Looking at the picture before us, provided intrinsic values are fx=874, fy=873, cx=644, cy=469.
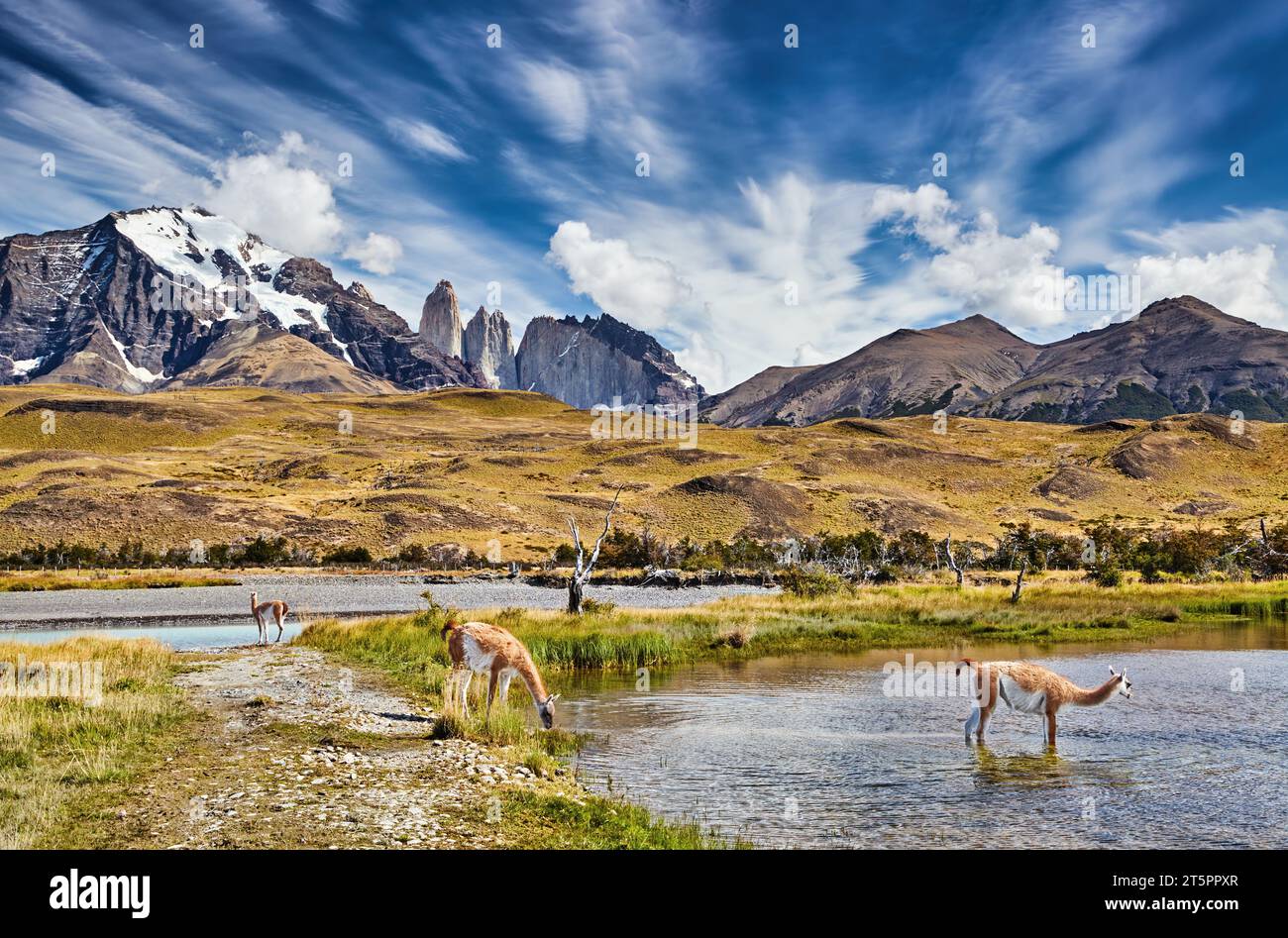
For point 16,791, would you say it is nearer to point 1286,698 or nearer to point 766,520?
point 1286,698

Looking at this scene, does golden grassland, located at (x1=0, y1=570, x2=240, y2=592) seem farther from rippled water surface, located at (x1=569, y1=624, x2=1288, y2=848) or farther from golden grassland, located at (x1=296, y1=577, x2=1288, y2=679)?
rippled water surface, located at (x1=569, y1=624, x2=1288, y2=848)

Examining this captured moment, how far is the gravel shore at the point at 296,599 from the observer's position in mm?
43844

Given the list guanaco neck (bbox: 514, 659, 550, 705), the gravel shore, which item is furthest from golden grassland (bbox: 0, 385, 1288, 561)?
guanaco neck (bbox: 514, 659, 550, 705)

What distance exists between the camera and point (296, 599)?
54031 mm

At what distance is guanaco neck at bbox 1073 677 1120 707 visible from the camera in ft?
55.0

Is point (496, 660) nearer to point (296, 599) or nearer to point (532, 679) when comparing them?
point (532, 679)

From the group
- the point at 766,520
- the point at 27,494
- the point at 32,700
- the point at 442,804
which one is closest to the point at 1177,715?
the point at 442,804

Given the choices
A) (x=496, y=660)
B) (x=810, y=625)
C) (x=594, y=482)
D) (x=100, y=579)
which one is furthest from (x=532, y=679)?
(x=594, y=482)

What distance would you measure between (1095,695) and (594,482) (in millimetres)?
114540

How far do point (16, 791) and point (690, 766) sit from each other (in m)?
9.54

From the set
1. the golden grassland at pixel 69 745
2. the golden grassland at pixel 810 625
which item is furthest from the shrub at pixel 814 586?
the golden grassland at pixel 69 745

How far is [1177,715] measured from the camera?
1941 cm
